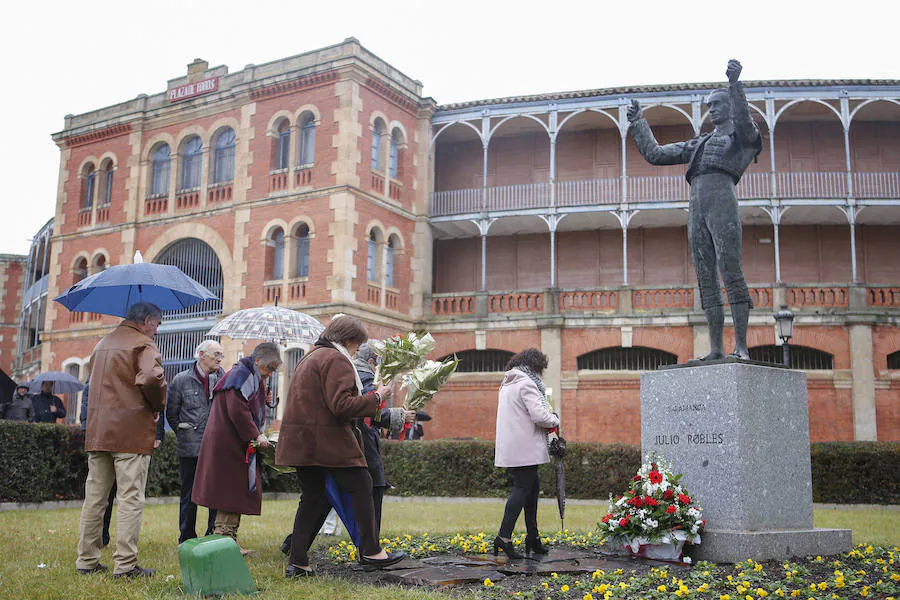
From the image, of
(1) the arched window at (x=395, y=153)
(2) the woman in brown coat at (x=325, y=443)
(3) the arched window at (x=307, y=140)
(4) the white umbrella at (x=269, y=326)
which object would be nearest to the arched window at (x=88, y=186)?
(3) the arched window at (x=307, y=140)

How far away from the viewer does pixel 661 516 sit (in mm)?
6773

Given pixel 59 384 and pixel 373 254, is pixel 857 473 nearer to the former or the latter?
pixel 373 254

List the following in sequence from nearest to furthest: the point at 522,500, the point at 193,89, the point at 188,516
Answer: the point at 522,500, the point at 188,516, the point at 193,89

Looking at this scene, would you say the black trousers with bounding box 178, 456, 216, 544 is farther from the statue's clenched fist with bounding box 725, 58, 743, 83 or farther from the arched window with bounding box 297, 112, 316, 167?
the arched window with bounding box 297, 112, 316, 167

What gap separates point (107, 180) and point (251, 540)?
22.0 meters

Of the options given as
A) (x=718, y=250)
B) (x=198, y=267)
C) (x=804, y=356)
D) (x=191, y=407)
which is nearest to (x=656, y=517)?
(x=718, y=250)

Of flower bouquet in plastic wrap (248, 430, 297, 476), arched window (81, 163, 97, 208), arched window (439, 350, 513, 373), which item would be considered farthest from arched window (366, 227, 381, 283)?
flower bouquet in plastic wrap (248, 430, 297, 476)

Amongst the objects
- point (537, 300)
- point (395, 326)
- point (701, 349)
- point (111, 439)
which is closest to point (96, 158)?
point (395, 326)

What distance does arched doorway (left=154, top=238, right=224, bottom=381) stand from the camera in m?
24.3

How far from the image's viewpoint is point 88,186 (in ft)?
92.0

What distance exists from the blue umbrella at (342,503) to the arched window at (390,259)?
17845 millimetres

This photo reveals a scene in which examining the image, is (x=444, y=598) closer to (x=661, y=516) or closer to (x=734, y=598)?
(x=734, y=598)

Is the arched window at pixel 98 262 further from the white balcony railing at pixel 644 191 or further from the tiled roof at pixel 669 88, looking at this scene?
A: the tiled roof at pixel 669 88

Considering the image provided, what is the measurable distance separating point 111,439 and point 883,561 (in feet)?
19.2
